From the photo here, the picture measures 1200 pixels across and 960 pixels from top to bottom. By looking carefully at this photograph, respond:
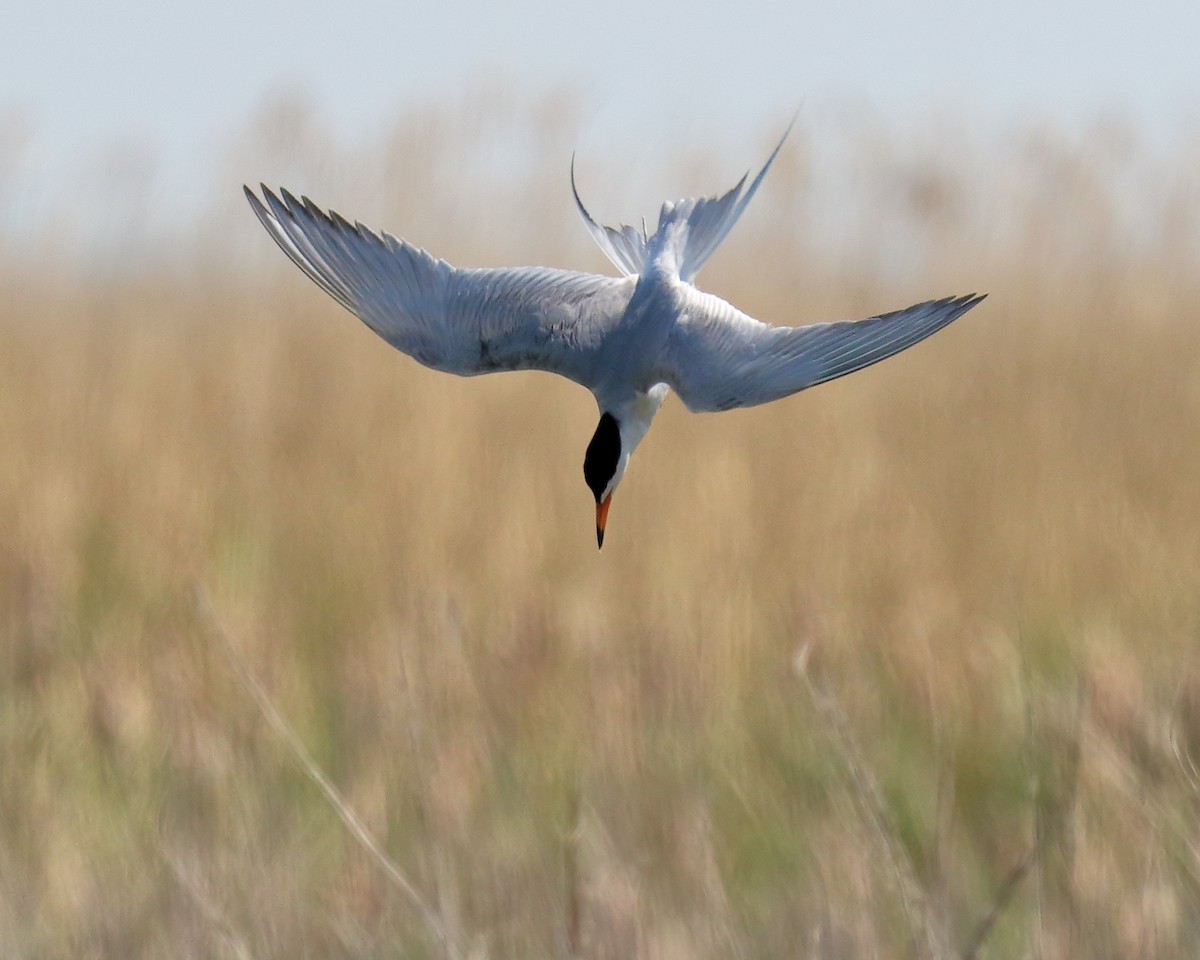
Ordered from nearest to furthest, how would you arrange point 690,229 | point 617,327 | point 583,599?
point 617,327 < point 690,229 < point 583,599

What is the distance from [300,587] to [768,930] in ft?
3.61

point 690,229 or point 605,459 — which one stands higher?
point 690,229

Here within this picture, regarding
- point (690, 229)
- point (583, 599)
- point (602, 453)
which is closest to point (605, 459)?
point (602, 453)

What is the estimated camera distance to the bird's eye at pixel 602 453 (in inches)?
28.6

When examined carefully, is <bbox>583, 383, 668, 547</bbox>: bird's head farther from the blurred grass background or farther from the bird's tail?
the blurred grass background

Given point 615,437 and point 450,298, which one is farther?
point 450,298

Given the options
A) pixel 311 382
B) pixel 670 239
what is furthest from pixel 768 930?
pixel 670 239

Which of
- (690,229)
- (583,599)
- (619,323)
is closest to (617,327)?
(619,323)

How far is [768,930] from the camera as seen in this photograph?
9.90 feet

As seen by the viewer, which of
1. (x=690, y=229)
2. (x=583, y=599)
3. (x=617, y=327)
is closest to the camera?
(x=617, y=327)

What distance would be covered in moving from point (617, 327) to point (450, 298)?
0.20 m

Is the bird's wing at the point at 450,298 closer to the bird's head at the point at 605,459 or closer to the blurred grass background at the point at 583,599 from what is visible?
the bird's head at the point at 605,459

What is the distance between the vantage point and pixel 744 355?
2.39ft

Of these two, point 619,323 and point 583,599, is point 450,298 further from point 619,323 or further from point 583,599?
point 583,599
